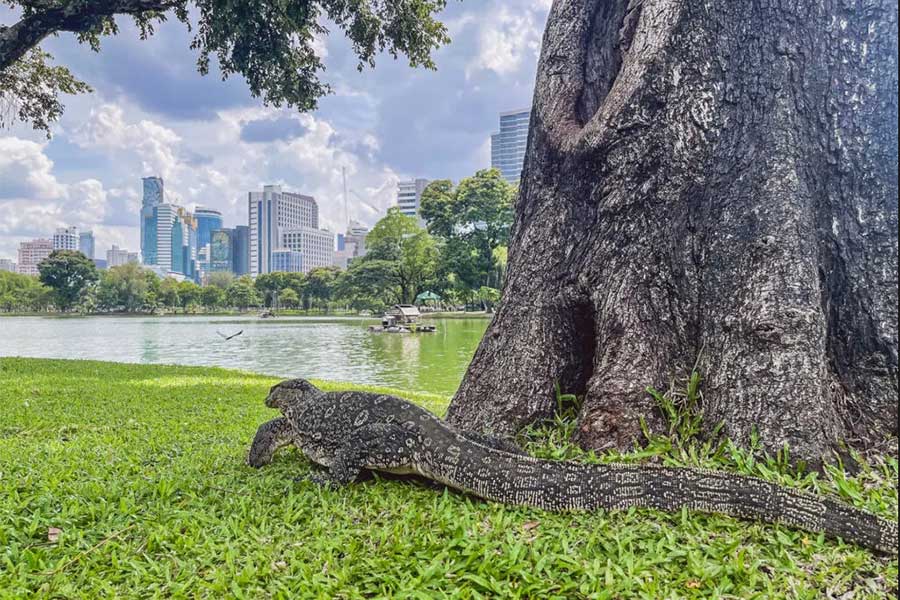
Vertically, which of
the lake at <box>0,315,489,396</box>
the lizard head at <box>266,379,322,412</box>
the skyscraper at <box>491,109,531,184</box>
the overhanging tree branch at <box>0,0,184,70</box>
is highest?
the skyscraper at <box>491,109,531,184</box>

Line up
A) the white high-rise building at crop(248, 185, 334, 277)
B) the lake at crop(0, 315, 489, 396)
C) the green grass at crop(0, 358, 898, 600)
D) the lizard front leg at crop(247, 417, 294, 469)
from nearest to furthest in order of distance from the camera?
the green grass at crop(0, 358, 898, 600)
the lizard front leg at crop(247, 417, 294, 469)
the lake at crop(0, 315, 489, 396)
the white high-rise building at crop(248, 185, 334, 277)

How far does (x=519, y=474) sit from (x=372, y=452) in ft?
2.35

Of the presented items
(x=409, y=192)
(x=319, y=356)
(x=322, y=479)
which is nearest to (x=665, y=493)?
(x=322, y=479)

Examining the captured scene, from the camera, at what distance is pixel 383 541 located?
7.08ft

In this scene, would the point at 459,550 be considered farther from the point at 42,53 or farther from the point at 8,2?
the point at 42,53

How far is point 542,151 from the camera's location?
133 inches

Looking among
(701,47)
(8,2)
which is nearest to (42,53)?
(8,2)

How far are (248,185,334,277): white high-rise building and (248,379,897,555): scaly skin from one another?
141869mm

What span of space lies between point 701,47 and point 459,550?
8.77 feet

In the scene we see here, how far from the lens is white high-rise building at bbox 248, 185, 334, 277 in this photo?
143375 millimetres

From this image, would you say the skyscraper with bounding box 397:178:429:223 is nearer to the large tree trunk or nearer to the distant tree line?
the distant tree line

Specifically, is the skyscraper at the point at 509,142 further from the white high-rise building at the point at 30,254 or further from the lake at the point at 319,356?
the white high-rise building at the point at 30,254

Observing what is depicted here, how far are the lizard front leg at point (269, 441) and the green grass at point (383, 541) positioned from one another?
0.24 feet

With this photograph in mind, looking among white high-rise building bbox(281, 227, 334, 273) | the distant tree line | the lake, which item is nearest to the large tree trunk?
the lake
